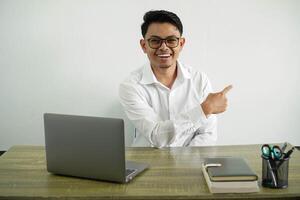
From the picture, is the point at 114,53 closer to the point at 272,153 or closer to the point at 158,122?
the point at 158,122

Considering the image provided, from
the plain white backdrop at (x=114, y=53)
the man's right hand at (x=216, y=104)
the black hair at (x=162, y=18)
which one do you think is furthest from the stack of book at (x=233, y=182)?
the plain white backdrop at (x=114, y=53)

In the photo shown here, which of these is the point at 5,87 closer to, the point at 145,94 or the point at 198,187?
the point at 145,94

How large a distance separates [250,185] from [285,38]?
5.95 ft

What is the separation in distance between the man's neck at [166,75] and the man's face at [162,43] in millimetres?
90

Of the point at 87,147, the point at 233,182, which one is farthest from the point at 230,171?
the point at 87,147

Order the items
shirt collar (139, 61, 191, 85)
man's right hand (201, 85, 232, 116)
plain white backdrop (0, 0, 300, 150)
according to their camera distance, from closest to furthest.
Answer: man's right hand (201, 85, 232, 116) → shirt collar (139, 61, 191, 85) → plain white backdrop (0, 0, 300, 150)

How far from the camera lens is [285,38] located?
281cm

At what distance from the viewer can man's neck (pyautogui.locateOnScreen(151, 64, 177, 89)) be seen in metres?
2.31

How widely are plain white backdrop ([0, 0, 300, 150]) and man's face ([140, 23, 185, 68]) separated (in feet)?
1.87

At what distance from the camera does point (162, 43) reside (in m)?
2.15

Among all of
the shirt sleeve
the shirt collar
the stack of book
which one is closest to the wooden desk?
the stack of book

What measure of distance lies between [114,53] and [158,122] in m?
0.89

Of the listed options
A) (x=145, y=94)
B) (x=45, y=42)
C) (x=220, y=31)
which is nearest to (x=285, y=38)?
(x=220, y=31)

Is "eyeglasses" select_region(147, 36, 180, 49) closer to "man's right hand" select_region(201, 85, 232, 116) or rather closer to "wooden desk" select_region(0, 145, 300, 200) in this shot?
"man's right hand" select_region(201, 85, 232, 116)
